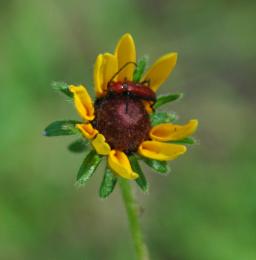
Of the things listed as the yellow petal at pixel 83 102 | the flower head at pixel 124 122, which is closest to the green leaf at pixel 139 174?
the flower head at pixel 124 122

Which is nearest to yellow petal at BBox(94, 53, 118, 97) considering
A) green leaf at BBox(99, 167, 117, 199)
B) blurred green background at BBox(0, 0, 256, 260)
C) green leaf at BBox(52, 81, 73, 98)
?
green leaf at BBox(52, 81, 73, 98)

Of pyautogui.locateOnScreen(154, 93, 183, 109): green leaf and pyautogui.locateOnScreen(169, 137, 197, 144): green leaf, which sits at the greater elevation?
pyautogui.locateOnScreen(154, 93, 183, 109): green leaf

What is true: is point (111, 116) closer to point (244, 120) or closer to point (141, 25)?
point (244, 120)

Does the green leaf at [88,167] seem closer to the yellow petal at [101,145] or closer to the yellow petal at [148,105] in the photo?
the yellow petal at [101,145]

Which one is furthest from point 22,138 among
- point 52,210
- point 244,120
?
point 244,120

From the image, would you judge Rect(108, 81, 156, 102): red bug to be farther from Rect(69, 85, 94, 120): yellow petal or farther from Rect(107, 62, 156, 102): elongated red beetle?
Rect(69, 85, 94, 120): yellow petal

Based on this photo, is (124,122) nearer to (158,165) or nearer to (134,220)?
(158,165)

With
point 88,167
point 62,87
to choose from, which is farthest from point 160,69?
point 88,167
